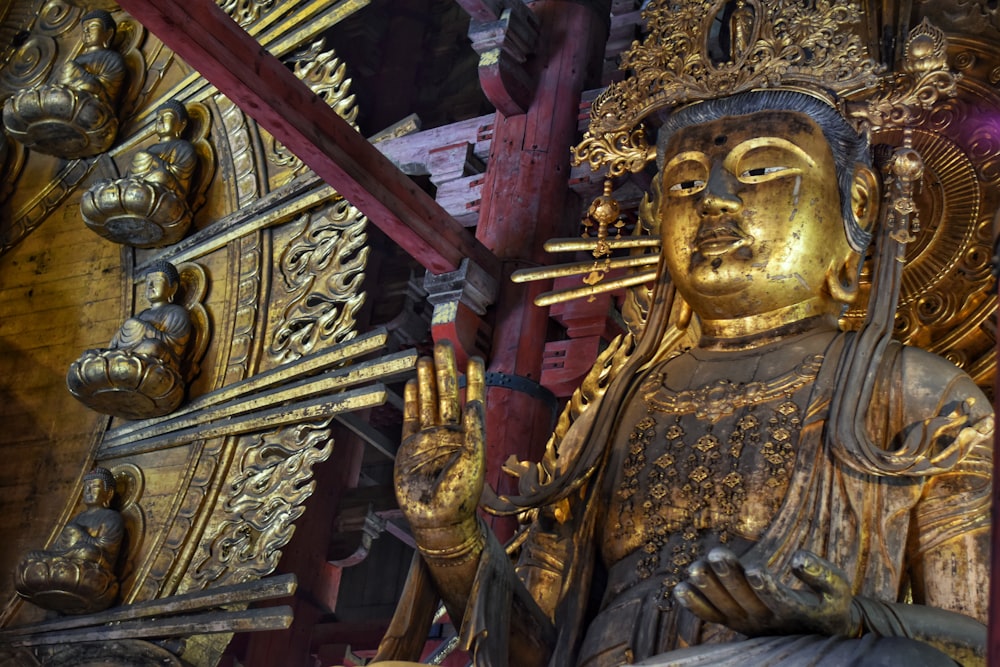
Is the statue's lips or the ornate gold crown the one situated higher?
the ornate gold crown

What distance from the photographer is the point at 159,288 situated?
531cm

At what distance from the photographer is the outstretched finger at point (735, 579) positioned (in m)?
2.85

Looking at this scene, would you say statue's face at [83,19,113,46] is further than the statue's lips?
Yes

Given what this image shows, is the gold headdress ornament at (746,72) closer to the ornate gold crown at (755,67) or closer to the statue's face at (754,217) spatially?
the ornate gold crown at (755,67)

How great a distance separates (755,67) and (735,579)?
147 centimetres

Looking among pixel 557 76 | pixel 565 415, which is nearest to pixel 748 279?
pixel 565 415

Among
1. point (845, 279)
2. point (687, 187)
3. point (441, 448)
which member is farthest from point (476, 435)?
point (845, 279)

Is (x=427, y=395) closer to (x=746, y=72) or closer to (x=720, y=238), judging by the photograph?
(x=720, y=238)

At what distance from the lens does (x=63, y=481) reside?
5.23 meters

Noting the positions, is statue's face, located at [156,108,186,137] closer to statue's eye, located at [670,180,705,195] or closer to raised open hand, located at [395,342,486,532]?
statue's eye, located at [670,180,705,195]

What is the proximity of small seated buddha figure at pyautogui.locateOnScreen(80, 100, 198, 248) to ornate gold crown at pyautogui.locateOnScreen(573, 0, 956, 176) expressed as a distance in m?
1.77

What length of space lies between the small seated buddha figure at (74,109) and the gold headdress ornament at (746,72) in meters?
2.15

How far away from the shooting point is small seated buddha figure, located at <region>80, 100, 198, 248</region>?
5395mm

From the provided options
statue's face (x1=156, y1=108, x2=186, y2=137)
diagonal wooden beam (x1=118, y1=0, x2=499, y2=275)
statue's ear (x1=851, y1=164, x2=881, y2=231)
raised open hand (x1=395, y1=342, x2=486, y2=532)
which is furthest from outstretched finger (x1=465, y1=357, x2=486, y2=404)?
statue's face (x1=156, y1=108, x2=186, y2=137)
